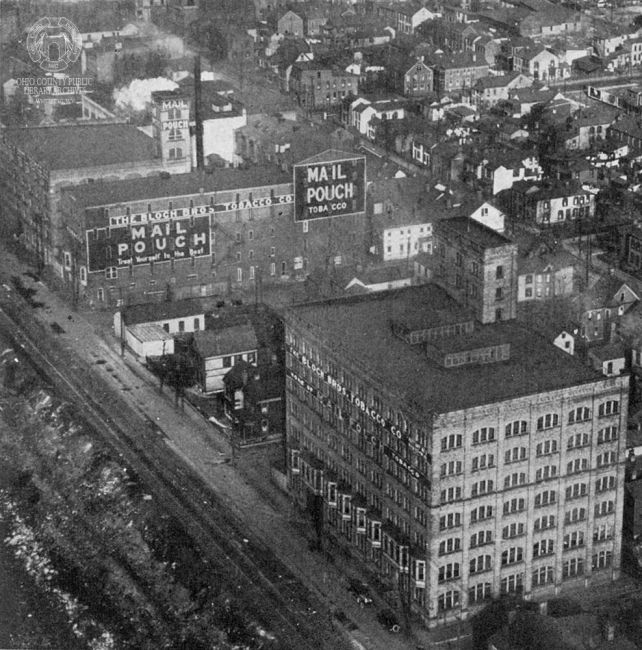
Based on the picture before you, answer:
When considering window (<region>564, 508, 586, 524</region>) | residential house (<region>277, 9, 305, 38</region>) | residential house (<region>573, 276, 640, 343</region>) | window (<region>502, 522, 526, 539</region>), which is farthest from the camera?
residential house (<region>277, 9, 305, 38</region>)

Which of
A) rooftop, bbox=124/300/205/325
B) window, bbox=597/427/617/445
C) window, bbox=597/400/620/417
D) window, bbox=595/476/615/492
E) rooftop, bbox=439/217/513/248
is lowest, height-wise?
rooftop, bbox=124/300/205/325

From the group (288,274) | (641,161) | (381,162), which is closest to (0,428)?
(288,274)

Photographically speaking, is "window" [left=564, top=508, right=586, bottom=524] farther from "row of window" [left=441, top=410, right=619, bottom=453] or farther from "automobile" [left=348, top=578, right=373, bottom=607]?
"automobile" [left=348, top=578, right=373, bottom=607]

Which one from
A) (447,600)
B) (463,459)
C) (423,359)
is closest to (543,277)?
(423,359)

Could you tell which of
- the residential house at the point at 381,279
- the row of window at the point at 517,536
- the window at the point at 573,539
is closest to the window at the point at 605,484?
the row of window at the point at 517,536

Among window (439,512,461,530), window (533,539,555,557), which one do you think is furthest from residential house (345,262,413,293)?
window (439,512,461,530)

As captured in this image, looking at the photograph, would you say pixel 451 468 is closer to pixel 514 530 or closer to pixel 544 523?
pixel 514 530

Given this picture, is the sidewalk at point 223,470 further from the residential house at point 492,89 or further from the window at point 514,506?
the residential house at point 492,89
